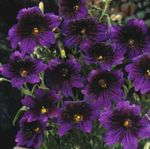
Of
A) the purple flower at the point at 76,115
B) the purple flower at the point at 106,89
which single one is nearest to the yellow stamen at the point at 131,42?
the purple flower at the point at 106,89

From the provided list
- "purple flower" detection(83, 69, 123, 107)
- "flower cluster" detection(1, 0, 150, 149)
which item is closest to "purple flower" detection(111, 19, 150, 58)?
"flower cluster" detection(1, 0, 150, 149)

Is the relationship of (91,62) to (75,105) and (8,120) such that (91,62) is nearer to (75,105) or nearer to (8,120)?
(75,105)

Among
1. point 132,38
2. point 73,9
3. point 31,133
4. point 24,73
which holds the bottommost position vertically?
point 31,133

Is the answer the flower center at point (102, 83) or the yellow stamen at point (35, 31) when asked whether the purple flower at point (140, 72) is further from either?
the yellow stamen at point (35, 31)

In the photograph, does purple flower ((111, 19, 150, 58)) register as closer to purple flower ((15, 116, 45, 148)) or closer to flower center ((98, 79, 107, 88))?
flower center ((98, 79, 107, 88))

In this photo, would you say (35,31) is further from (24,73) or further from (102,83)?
(102,83)

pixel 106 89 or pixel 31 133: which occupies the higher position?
pixel 106 89

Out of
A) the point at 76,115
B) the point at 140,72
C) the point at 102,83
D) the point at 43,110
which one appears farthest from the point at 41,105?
the point at 140,72

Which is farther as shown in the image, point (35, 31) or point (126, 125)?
point (35, 31)
